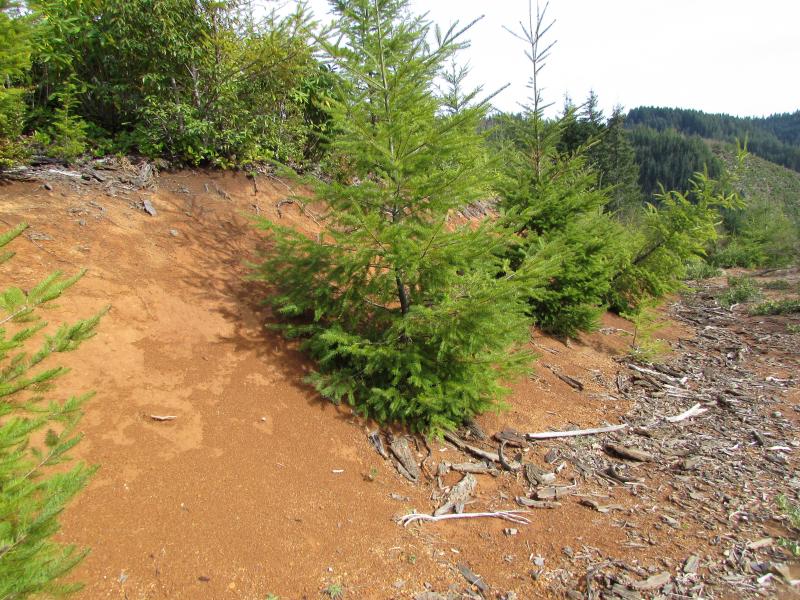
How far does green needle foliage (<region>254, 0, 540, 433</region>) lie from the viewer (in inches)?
161

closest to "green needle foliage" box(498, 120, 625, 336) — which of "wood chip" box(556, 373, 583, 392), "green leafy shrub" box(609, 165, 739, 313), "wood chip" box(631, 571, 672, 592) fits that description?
"wood chip" box(556, 373, 583, 392)

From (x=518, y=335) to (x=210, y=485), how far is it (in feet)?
10.5

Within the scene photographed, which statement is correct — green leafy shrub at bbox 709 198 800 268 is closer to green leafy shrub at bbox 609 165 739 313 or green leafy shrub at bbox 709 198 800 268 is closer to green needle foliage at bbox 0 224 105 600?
green leafy shrub at bbox 609 165 739 313

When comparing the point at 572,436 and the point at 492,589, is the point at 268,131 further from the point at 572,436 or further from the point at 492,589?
the point at 492,589

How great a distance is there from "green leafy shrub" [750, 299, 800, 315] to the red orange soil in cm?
816

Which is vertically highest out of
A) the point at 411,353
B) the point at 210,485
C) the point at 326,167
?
the point at 326,167

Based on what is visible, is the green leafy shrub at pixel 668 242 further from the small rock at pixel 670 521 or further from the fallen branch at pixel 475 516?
the fallen branch at pixel 475 516

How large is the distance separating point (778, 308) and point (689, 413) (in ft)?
25.4

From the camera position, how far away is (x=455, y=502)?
13.4 ft

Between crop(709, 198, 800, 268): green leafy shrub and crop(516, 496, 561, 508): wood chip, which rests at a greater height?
crop(709, 198, 800, 268): green leafy shrub

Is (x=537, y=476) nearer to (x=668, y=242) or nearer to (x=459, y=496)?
(x=459, y=496)

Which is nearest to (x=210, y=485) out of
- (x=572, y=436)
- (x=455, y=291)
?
(x=455, y=291)

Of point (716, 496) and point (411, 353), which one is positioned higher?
point (411, 353)

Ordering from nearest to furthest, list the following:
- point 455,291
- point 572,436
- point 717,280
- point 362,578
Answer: point 362,578
point 455,291
point 572,436
point 717,280
